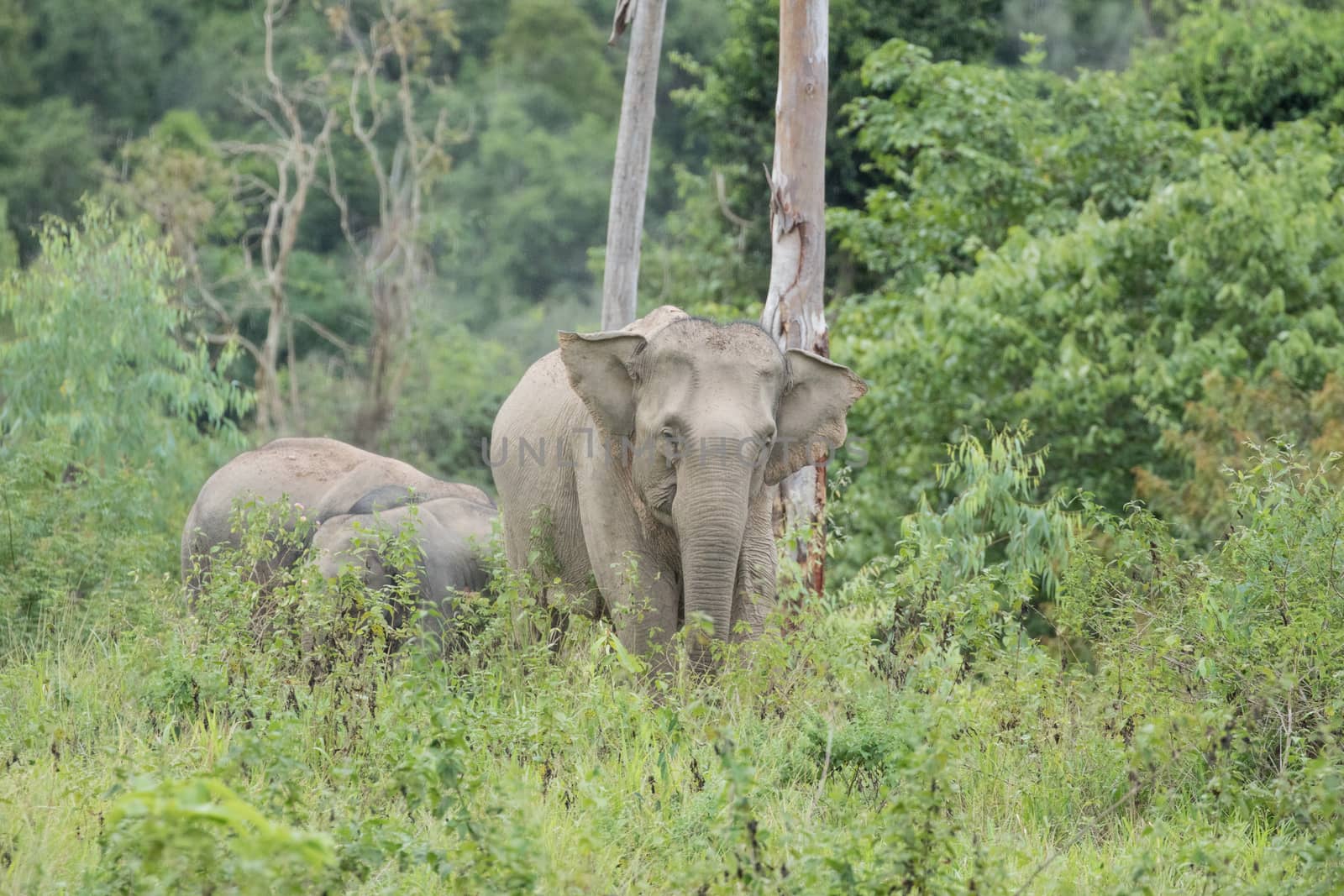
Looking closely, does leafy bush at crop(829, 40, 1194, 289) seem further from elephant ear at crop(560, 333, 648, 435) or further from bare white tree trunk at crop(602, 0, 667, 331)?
elephant ear at crop(560, 333, 648, 435)

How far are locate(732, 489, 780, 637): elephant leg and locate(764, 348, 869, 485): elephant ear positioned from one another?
6.9 inches

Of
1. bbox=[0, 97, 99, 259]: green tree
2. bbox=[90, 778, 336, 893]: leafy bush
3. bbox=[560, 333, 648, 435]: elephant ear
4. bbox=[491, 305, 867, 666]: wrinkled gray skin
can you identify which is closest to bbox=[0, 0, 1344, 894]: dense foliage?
bbox=[90, 778, 336, 893]: leafy bush

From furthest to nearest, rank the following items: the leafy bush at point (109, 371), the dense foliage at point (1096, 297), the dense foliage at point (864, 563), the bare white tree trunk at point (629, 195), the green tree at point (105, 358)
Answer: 1. the dense foliage at point (1096, 297)
2. the green tree at point (105, 358)
3. the leafy bush at point (109, 371)
4. the bare white tree trunk at point (629, 195)
5. the dense foliage at point (864, 563)

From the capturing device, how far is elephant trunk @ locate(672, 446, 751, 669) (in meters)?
6.64

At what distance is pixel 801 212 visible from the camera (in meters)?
10.1

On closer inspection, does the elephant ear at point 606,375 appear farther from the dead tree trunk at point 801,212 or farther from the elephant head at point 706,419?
the dead tree trunk at point 801,212

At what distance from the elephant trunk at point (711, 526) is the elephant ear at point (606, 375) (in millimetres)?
597

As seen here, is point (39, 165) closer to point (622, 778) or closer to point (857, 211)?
point (857, 211)

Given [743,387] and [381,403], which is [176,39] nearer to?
[381,403]

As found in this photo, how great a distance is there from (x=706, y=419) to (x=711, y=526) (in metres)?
0.44

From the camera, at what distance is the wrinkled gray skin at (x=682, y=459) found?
21.9ft

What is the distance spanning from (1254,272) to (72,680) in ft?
36.6

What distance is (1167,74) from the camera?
907 inches

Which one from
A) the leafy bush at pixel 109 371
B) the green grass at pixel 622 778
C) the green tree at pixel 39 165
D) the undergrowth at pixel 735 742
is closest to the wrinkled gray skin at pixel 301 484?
the leafy bush at pixel 109 371
